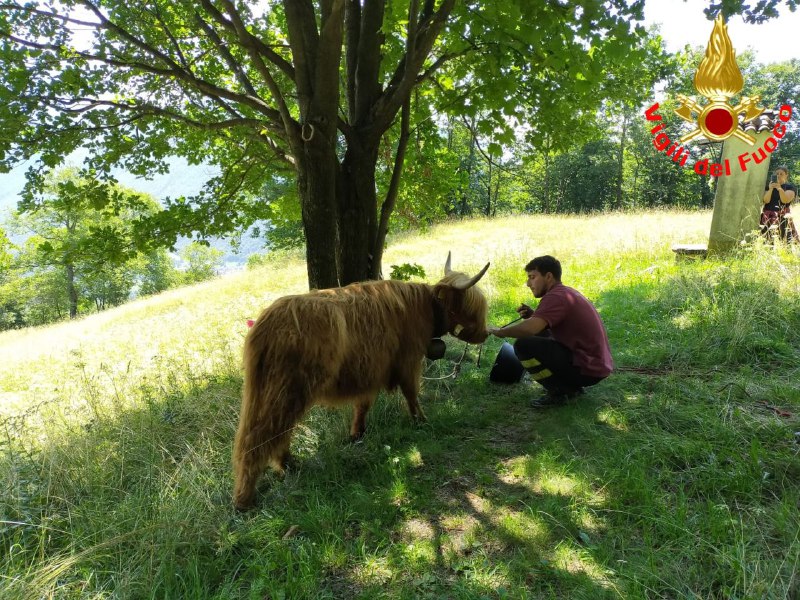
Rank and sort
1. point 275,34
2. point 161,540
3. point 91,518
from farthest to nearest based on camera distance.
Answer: point 275,34, point 91,518, point 161,540

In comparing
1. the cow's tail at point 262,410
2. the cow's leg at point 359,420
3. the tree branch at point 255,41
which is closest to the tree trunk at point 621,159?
the tree branch at point 255,41

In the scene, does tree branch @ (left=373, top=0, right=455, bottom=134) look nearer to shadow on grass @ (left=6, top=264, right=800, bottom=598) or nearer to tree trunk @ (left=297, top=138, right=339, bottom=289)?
tree trunk @ (left=297, top=138, right=339, bottom=289)

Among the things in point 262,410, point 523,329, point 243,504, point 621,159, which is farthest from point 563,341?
point 621,159

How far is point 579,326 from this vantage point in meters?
4.59

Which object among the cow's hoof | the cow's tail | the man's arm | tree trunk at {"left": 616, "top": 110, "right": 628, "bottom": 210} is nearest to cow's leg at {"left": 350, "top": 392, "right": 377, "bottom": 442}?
the cow's tail

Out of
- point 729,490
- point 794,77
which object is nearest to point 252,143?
point 729,490

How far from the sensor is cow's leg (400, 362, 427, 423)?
14.6 ft

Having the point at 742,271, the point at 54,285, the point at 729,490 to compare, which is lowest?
the point at 54,285

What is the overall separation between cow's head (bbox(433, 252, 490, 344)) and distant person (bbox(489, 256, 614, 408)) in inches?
11.2

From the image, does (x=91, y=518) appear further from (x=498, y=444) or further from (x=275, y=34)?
(x=275, y=34)

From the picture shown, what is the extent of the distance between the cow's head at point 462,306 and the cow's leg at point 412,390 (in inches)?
23.0

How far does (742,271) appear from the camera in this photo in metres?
7.16

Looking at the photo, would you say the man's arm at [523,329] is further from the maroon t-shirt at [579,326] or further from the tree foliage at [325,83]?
the tree foliage at [325,83]

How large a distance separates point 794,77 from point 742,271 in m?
55.6
